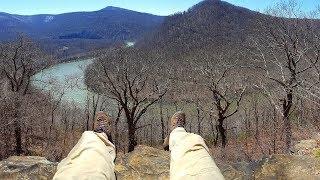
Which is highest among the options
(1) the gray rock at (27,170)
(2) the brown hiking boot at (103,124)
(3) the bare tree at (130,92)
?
(2) the brown hiking boot at (103,124)

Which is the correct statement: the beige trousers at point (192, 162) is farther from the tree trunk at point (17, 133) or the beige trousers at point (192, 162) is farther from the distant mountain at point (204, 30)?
the distant mountain at point (204, 30)

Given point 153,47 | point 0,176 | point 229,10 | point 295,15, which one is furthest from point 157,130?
point 229,10

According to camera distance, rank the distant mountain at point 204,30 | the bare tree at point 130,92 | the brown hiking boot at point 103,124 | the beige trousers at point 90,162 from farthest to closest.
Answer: the distant mountain at point 204,30
the bare tree at point 130,92
the brown hiking boot at point 103,124
the beige trousers at point 90,162

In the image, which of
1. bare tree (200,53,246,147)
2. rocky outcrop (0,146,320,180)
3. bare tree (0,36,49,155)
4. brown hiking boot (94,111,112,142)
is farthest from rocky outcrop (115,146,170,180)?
bare tree (0,36,49,155)

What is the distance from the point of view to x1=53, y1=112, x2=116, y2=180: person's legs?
4.20 meters

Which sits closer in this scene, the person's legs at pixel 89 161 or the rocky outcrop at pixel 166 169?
the person's legs at pixel 89 161

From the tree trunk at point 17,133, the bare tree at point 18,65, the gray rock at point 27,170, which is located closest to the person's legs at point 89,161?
the gray rock at point 27,170

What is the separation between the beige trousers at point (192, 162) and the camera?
14.4 ft

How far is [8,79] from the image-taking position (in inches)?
1474

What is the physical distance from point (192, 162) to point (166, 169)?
6.77 ft

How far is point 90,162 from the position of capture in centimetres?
452

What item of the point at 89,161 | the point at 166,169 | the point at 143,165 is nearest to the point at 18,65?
the point at 143,165

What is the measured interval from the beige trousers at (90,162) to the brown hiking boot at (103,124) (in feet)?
3.74

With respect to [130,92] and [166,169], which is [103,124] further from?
[130,92]
